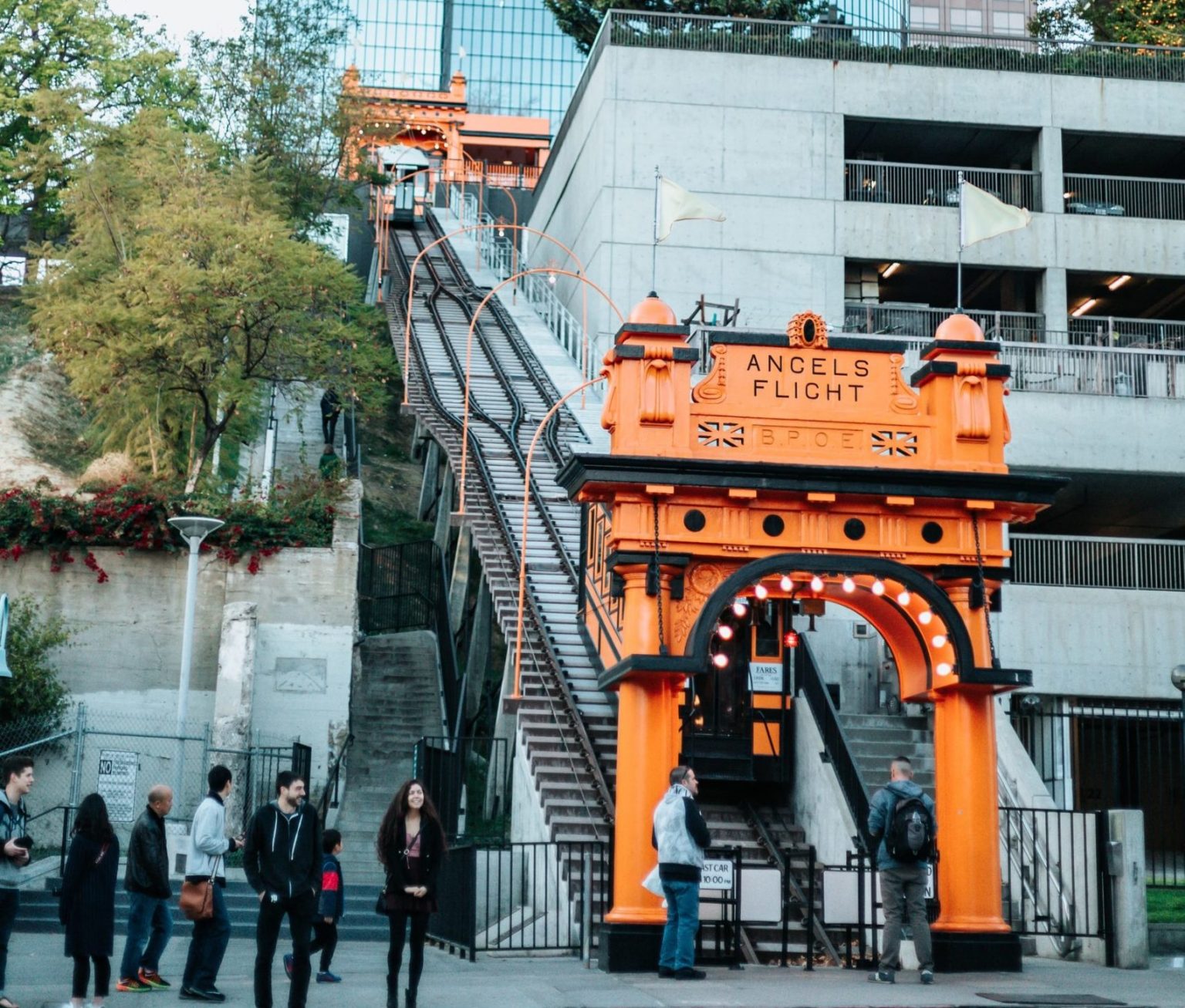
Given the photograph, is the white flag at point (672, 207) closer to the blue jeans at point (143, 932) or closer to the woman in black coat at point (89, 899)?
the blue jeans at point (143, 932)

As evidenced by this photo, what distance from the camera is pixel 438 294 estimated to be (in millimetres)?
49438

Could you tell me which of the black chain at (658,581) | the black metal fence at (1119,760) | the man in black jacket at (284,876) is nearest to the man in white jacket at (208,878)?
the man in black jacket at (284,876)

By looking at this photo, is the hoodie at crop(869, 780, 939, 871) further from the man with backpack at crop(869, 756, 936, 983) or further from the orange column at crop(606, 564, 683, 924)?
the orange column at crop(606, 564, 683, 924)

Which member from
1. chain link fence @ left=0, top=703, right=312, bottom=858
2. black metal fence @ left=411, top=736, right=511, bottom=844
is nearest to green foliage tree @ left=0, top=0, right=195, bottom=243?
chain link fence @ left=0, top=703, right=312, bottom=858

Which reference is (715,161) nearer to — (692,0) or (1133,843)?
(692,0)

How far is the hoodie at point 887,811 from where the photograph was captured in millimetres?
13953

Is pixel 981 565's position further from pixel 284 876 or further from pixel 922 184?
pixel 922 184

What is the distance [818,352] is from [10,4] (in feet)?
108

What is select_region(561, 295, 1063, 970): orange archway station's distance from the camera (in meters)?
14.7

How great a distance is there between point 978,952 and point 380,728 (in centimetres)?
1485

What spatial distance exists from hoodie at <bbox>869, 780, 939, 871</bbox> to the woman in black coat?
6420mm

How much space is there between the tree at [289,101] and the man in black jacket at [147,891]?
32.3 metres

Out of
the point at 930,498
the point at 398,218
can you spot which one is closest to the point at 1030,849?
the point at 930,498

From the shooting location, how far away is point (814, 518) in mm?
15188
